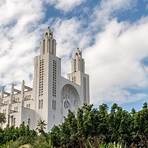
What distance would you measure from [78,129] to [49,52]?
45513 mm

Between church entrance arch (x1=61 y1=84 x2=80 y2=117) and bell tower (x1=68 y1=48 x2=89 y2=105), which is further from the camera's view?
bell tower (x1=68 y1=48 x2=89 y2=105)

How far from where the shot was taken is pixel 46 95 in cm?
7500

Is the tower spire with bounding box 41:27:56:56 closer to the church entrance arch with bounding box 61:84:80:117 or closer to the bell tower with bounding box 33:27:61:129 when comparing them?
the bell tower with bounding box 33:27:61:129

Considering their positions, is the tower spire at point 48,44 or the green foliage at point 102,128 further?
the tower spire at point 48,44

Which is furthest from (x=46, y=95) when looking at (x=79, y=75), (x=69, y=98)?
(x=79, y=75)

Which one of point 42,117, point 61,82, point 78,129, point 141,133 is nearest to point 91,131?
point 78,129

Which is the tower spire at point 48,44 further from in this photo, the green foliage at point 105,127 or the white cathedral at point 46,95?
the green foliage at point 105,127

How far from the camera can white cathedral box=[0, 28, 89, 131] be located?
245 feet

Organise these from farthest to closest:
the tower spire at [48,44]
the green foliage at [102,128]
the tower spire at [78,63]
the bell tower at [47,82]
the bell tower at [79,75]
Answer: the tower spire at [78,63]
the bell tower at [79,75]
the tower spire at [48,44]
the bell tower at [47,82]
the green foliage at [102,128]

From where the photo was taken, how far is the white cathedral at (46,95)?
74.6 m

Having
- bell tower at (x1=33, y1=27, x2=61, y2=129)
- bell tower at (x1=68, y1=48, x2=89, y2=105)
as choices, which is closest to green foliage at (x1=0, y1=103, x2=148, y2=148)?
bell tower at (x1=33, y1=27, x2=61, y2=129)

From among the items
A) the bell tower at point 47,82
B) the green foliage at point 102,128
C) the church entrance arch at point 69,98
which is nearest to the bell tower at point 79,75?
the church entrance arch at point 69,98

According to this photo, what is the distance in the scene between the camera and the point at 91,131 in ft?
115

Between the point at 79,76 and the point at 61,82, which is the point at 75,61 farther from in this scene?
the point at 61,82
